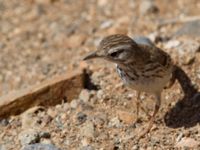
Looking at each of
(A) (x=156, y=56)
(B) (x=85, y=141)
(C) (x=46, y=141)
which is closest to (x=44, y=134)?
(C) (x=46, y=141)

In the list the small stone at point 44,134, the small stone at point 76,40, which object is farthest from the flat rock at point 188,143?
the small stone at point 76,40

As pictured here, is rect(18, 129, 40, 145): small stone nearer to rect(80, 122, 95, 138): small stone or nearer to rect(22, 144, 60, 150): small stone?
rect(22, 144, 60, 150): small stone

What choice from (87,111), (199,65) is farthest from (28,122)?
A: (199,65)

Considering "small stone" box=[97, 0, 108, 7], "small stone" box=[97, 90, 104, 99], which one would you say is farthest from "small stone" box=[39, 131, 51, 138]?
"small stone" box=[97, 0, 108, 7]

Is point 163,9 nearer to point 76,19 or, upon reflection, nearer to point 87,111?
point 76,19

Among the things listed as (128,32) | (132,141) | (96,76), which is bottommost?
(132,141)

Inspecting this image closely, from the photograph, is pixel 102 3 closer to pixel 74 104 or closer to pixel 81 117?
pixel 74 104
